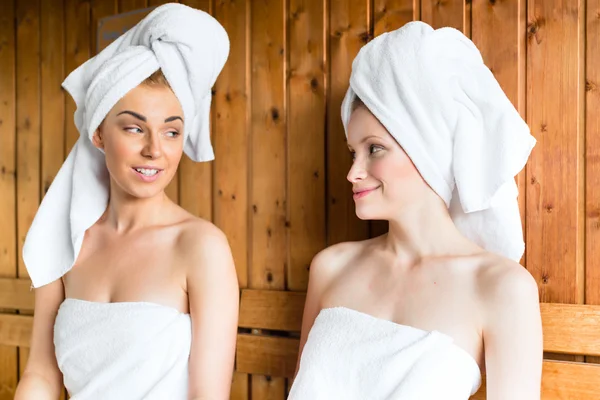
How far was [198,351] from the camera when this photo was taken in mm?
1610

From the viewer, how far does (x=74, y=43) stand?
229cm

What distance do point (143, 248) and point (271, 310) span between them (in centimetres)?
41

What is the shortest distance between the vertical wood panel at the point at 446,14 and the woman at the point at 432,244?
0.20m

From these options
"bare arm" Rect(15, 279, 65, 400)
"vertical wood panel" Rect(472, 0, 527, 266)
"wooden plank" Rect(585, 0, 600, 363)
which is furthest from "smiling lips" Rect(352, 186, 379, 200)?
"bare arm" Rect(15, 279, 65, 400)

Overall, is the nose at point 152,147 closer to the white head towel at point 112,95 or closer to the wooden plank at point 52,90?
the white head towel at point 112,95

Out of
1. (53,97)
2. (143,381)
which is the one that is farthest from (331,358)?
(53,97)

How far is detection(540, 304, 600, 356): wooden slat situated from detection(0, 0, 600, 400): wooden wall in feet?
0.13

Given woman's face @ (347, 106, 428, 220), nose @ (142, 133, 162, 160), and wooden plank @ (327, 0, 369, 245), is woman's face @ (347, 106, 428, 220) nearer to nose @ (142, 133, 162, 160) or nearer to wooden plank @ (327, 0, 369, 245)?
wooden plank @ (327, 0, 369, 245)

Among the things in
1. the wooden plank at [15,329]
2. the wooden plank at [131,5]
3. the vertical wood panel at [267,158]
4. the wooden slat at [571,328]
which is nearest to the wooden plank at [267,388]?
the vertical wood panel at [267,158]

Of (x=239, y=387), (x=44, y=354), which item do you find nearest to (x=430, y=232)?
(x=239, y=387)

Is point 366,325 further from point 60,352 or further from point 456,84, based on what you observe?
point 60,352

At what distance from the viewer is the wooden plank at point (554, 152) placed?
1.51m

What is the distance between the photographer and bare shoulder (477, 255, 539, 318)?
50.3 inches

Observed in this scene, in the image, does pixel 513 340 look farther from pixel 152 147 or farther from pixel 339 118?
pixel 152 147
